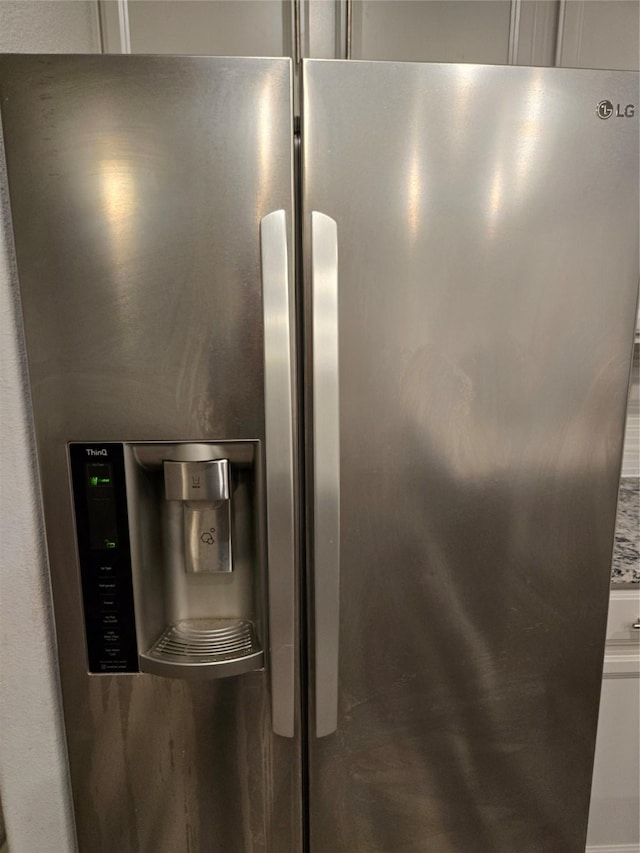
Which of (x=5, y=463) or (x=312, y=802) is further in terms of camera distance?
(x=312, y=802)

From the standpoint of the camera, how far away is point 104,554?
0.93 meters

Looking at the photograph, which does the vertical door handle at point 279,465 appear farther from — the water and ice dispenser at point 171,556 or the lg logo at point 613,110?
the lg logo at point 613,110

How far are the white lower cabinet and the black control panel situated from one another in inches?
41.6

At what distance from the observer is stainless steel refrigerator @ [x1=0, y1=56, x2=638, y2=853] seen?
32.4 inches

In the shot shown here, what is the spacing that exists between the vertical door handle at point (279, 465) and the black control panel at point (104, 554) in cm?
25

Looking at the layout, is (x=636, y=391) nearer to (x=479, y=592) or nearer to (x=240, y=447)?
(x=479, y=592)

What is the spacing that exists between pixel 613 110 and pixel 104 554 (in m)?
1.09

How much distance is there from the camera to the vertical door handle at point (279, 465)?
0.84 meters

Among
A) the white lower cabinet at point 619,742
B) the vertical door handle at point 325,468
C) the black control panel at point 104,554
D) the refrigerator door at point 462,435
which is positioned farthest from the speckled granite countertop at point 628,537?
the black control panel at point 104,554

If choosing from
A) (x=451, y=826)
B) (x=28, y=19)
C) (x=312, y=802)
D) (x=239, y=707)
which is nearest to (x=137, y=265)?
(x=28, y=19)

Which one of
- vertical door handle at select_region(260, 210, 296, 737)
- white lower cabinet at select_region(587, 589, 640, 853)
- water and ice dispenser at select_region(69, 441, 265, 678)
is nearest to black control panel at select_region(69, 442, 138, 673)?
water and ice dispenser at select_region(69, 441, 265, 678)

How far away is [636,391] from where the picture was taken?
1.76m

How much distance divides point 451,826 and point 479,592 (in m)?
0.49

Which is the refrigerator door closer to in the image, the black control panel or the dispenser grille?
the dispenser grille
